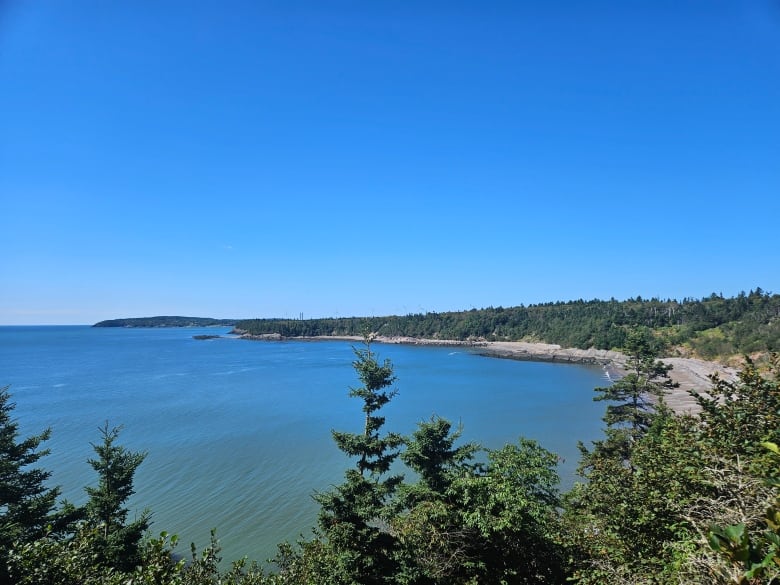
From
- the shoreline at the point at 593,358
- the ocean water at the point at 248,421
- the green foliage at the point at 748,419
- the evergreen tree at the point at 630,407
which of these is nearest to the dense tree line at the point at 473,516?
the green foliage at the point at 748,419

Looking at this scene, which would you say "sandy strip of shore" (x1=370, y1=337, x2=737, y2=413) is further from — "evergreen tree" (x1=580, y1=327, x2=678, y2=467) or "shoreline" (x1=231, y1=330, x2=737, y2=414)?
"evergreen tree" (x1=580, y1=327, x2=678, y2=467)

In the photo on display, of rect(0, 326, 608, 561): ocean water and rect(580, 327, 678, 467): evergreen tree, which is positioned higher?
rect(580, 327, 678, 467): evergreen tree

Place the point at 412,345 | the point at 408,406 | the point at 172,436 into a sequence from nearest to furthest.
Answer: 1. the point at 172,436
2. the point at 408,406
3. the point at 412,345

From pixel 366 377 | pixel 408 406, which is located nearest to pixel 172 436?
pixel 408 406

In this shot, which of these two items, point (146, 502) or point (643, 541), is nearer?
point (643, 541)

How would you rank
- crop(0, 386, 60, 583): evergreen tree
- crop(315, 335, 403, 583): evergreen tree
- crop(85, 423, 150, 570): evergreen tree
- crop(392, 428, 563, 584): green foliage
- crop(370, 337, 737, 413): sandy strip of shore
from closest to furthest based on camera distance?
crop(392, 428, 563, 584): green foliage, crop(315, 335, 403, 583): evergreen tree, crop(85, 423, 150, 570): evergreen tree, crop(0, 386, 60, 583): evergreen tree, crop(370, 337, 737, 413): sandy strip of shore

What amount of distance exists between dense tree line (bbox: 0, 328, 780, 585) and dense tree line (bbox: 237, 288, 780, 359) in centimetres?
2553

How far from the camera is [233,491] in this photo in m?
25.9

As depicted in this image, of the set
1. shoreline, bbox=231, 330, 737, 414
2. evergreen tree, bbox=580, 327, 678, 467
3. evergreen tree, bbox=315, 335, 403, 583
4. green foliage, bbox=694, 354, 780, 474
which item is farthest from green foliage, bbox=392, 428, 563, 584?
evergreen tree, bbox=580, 327, 678, 467

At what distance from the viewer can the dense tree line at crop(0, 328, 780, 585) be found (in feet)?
22.6

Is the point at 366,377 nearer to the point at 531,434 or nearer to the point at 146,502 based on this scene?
the point at 146,502

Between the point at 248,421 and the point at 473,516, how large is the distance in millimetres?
37496

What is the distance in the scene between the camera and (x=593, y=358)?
337 feet

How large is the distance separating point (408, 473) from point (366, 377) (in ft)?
54.8
